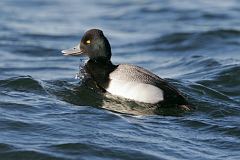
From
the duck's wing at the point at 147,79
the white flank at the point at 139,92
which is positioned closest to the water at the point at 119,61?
the white flank at the point at 139,92

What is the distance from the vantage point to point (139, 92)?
11.3m

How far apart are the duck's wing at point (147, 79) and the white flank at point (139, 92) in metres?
0.06

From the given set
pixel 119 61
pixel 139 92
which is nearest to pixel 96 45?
pixel 139 92

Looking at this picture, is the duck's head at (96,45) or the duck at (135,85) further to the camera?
the duck's head at (96,45)

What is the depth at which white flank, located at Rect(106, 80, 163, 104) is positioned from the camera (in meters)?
11.2

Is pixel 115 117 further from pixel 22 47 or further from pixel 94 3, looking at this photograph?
pixel 94 3

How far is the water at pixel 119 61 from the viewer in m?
9.55

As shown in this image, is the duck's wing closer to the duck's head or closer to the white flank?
the white flank

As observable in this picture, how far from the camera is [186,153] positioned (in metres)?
9.34

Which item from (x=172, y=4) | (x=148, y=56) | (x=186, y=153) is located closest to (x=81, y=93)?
(x=186, y=153)

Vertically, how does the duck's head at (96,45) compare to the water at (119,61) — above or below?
above

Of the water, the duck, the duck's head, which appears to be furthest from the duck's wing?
the duck's head

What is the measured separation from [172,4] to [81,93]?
13.0 metres

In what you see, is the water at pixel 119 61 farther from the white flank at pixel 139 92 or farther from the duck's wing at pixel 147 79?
the duck's wing at pixel 147 79
